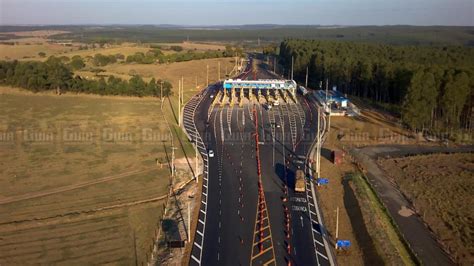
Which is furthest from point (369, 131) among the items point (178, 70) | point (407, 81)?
point (178, 70)

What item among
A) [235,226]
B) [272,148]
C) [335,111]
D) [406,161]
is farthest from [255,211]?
[335,111]

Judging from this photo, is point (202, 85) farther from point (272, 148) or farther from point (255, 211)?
point (255, 211)

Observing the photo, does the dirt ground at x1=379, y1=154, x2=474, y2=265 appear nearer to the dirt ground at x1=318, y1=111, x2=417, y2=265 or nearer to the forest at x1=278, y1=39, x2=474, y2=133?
the dirt ground at x1=318, y1=111, x2=417, y2=265

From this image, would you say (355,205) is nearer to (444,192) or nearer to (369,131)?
(444,192)

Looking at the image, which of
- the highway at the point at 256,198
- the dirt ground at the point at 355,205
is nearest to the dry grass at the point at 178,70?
the highway at the point at 256,198

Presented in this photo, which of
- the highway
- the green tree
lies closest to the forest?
the highway

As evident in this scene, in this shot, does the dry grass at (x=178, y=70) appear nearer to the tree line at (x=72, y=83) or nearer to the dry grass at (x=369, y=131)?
the tree line at (x=72, y=83)
